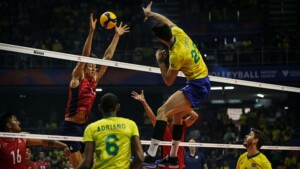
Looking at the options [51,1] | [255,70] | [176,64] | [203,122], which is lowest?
[203,122]

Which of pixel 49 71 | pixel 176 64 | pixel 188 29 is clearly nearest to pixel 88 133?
pixel 176 64

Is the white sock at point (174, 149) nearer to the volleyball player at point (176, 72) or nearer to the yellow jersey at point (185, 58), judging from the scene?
the volleyball player at point (176, 72)

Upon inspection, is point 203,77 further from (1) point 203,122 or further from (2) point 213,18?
(2) point 213,18

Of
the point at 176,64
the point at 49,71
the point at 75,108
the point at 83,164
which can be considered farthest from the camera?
the point at 49,71

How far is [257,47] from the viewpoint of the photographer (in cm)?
2533

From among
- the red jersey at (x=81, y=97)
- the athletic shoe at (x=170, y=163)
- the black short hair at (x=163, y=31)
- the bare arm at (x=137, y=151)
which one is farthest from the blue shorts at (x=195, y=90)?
the bare arm at (x=137, y=151)

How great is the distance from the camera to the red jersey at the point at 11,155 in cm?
828

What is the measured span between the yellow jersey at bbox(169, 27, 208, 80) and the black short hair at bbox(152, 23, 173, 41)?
15cm

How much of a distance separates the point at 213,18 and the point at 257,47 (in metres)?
4.29

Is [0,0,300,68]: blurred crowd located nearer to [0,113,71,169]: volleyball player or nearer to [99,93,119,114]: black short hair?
[0,113,71,169]: volleyball player

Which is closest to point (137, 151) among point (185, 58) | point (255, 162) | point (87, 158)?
point (87, 158)

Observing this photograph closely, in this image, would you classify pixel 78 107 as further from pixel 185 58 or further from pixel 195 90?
pixel 185 58

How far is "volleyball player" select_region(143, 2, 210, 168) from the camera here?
26.8 ft

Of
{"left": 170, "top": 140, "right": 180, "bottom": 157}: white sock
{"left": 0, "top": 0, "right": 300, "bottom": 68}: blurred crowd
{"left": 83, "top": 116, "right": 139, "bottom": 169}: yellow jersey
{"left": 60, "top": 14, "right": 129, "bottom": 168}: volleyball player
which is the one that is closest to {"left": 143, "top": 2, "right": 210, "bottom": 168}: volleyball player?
{"left": 170, "top": 140, "right": 180, "bottom": 157}: white sock
